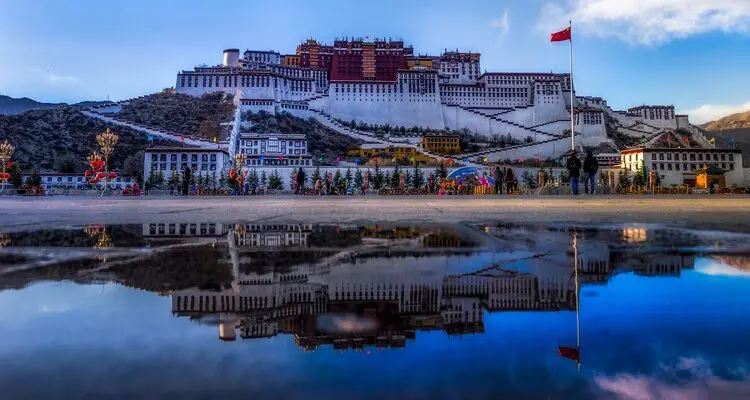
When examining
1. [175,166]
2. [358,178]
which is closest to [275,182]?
[358,178]

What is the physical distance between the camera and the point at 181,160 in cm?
5938

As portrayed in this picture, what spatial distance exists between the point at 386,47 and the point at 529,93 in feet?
98.2

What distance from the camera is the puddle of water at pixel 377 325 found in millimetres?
1058

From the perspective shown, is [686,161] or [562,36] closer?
[562,36]

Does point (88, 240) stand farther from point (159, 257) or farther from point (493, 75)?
point (493, 75)

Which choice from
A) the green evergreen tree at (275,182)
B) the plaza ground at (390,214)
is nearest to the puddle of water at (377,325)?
the plaza ground at (390,214)

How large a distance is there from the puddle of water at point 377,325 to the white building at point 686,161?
67.2 meters

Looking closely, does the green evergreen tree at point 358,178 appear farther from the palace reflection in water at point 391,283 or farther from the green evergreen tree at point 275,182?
the palace reflection in water at point 391,283

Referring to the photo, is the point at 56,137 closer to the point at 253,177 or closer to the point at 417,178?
the point at 253,177

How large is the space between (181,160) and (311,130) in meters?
24.3

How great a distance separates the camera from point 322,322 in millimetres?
1476

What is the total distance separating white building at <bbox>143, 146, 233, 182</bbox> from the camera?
58.3 meters

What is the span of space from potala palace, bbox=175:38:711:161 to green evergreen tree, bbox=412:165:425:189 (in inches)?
819

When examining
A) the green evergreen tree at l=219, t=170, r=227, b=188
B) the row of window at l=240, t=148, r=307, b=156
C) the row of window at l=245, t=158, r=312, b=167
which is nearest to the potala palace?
the row of window at l=240, t=148, r=307, b=156
